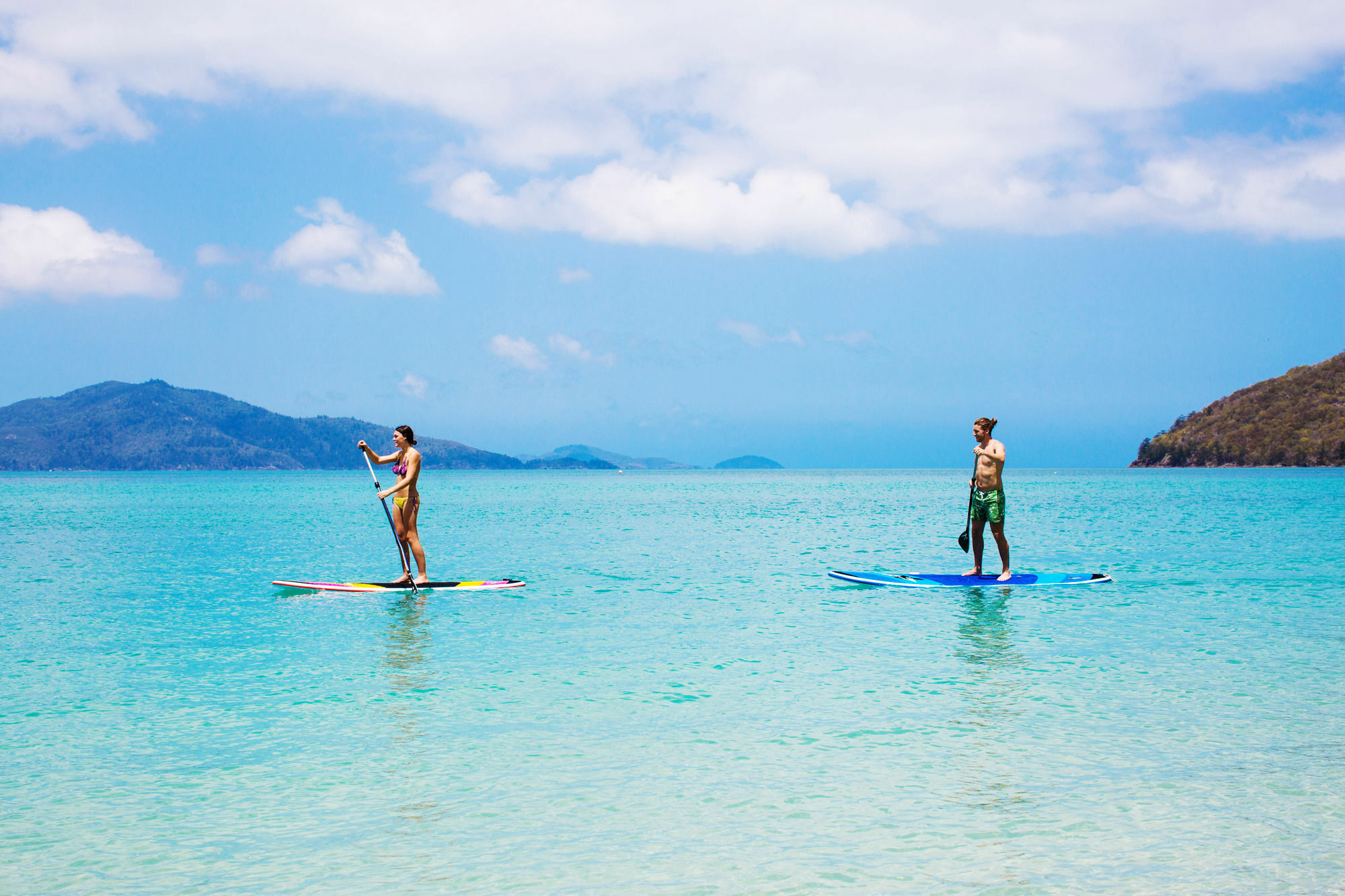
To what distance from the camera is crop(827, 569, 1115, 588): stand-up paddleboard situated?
2020cm

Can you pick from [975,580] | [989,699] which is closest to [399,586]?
[975,580]

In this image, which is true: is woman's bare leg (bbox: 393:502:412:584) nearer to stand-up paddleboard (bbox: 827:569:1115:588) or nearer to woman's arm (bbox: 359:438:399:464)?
woman's arm (bbox: 359:438:399:464)

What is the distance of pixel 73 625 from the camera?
17.1 meters

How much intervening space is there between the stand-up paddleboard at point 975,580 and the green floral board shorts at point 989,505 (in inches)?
71.2

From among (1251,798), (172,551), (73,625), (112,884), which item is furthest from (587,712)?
(172,551)

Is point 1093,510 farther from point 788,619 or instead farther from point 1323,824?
point 1323,824

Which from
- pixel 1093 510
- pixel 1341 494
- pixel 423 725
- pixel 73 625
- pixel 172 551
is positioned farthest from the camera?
pixel 1341 494

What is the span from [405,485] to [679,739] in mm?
9582

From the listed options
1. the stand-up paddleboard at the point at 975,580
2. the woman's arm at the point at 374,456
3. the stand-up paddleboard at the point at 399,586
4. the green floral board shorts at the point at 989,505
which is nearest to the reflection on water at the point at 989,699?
the stand-up paddleboard at the point at 975,580

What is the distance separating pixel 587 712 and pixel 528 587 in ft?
39.4

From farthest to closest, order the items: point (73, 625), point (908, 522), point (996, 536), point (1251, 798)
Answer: point (908, 522)
point (996, 536)
point (73, 625)
point (1251, 798)

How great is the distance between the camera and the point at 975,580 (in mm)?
20297

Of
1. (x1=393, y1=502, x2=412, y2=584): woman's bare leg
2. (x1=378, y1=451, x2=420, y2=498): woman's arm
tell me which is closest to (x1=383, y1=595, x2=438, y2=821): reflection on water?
(x1=393, y1=502, x2=412, y2=584): woman's bare leg

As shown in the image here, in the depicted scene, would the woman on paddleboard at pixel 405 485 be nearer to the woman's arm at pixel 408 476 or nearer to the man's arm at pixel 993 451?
the woman's arm at pixel 408 476
